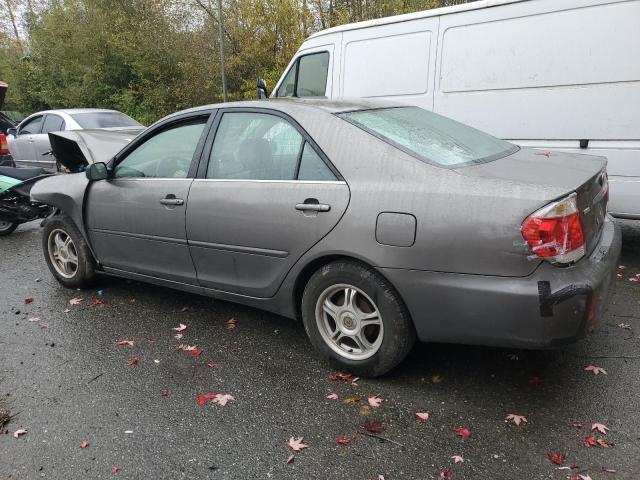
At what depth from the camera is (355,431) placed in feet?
8.71

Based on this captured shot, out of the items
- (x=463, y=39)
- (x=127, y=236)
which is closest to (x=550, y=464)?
(x=127, y=236)

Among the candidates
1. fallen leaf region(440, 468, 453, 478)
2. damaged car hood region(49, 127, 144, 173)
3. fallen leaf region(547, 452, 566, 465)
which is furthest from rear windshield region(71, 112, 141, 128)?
fallen leaf region(547, 452, 566, 465)

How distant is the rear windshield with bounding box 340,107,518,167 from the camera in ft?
9.77

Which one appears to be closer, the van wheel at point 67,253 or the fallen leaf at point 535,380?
the fallen leaf at point 535,380

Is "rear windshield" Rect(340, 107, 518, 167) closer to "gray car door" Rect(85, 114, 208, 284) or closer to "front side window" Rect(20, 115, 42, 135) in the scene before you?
"gray car door" Rect(85, 114, 208, 284)

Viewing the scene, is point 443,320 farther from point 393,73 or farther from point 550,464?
point 393,73

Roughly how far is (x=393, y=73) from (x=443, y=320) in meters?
4.18

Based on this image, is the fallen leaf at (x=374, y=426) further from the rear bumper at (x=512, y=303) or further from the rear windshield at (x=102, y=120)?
the rear windshield at (x=102, y=120)

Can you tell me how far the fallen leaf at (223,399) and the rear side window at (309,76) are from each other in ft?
15.6

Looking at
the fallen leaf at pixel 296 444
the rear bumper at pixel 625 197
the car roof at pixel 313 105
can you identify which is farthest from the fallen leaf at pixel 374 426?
the rear bumper at pixel 625 197

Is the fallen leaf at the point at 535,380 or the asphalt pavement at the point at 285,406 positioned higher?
the fallen leaf at the point at 535,380

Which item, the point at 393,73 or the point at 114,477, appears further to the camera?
the point at 393,73

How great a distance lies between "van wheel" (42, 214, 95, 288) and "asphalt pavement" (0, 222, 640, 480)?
66cm

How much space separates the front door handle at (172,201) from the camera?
365 centimetres
